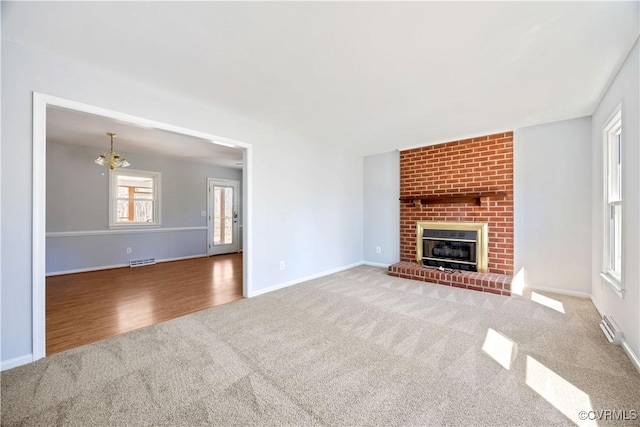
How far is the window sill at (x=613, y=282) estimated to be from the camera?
2.17 metres

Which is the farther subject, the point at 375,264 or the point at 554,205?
the point at 375,264

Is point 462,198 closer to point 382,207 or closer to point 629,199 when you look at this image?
point 382,207

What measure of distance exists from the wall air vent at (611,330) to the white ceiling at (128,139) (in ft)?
14.1

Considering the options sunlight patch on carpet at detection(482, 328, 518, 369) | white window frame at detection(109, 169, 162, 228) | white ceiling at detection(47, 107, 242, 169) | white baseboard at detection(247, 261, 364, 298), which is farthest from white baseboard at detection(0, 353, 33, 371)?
white window frame at detection(109, 169, 162, 228)

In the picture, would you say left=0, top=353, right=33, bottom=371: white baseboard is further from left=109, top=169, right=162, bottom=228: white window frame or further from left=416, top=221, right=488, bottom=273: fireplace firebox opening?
left=416, top=221, right=488, bottom=273: fireplace firebox opening

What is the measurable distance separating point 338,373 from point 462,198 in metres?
3.38

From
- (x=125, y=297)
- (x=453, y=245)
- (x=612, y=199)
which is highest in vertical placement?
(x=612, y=199)

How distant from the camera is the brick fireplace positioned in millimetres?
3820

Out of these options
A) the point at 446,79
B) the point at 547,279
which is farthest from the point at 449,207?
the point at 446,79

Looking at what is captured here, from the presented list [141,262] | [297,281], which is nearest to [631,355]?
[297,281]

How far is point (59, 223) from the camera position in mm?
4707

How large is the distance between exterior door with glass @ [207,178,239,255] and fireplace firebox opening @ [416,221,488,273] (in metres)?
5.04

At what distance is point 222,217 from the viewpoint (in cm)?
722

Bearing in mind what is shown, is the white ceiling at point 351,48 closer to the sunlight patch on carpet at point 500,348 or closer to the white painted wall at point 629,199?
the white painted wall at point 629,199
